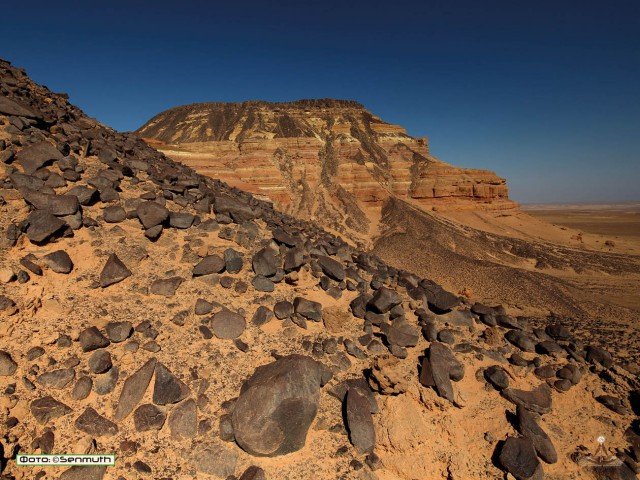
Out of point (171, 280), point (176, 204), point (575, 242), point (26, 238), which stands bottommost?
point (575, 242)

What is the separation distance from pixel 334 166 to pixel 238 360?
33.7 meters

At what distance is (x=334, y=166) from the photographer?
123 feet

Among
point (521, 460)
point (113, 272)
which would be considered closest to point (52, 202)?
point (113, 272)

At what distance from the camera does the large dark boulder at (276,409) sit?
4.73 m

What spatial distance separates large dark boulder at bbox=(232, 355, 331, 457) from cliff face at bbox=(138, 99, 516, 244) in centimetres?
2468

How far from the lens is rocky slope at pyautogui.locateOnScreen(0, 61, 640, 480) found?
4660mm

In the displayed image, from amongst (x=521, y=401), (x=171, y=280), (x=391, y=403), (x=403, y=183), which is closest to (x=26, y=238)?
(x=171, y=280)

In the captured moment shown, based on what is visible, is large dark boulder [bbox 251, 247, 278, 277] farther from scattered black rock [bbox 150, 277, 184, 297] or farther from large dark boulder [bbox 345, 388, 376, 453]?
large dark boulder [bbox 345, 388, 376, 453]

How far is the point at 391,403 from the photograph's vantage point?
224 inches

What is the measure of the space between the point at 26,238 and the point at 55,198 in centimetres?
101

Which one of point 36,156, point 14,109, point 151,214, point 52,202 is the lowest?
point 151,214

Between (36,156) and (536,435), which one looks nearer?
(536,435)

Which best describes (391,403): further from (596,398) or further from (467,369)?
(596,398)

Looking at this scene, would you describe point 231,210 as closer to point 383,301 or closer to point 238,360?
point 238,360
